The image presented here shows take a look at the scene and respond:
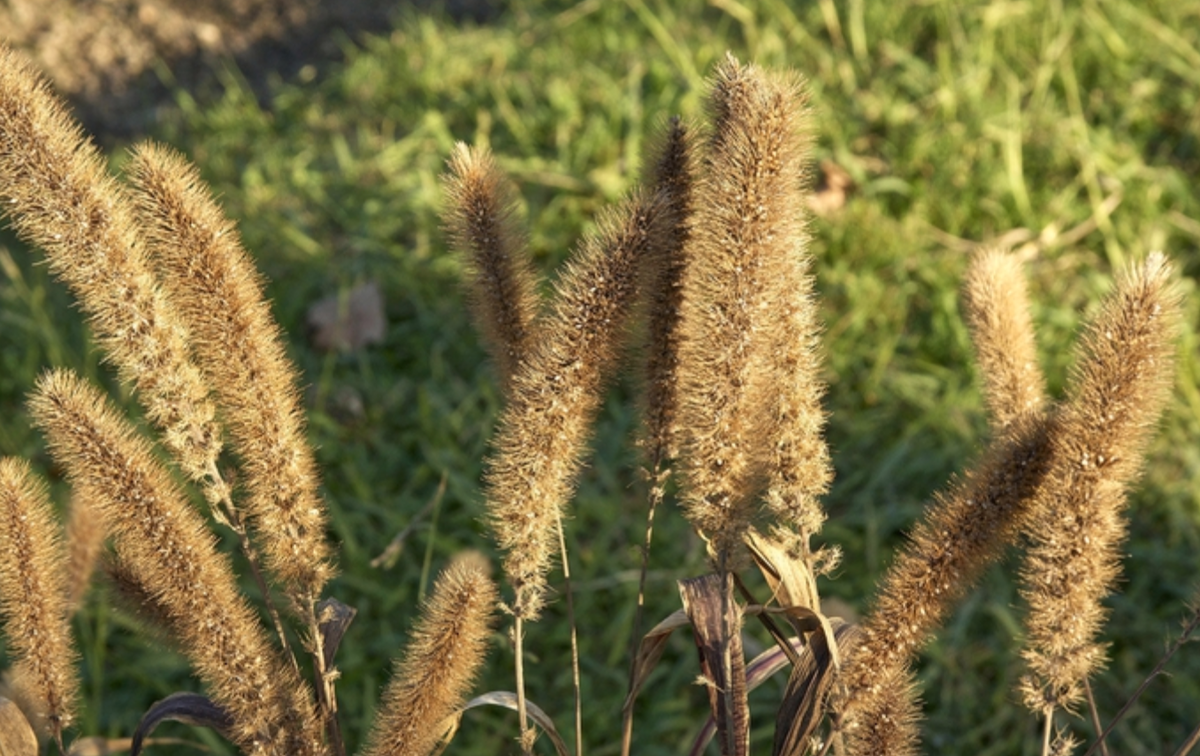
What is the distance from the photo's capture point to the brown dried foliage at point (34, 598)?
1.44 metres

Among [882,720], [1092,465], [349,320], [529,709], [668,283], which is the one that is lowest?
[349,320]

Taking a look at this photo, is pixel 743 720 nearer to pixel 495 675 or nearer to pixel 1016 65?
pixel 495 675

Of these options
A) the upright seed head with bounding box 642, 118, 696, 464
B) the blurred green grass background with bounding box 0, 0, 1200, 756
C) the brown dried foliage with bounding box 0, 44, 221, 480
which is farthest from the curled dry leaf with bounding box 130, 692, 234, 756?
the blurred green grass background with bounding box 0, 0, 1200, 756

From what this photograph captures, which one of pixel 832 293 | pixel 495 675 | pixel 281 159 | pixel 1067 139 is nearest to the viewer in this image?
pixel 495 675

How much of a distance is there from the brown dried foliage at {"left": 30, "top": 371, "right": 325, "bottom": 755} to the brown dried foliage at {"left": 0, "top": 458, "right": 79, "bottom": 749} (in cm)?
7

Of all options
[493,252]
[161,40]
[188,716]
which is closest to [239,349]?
[493,252]

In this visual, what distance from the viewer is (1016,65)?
4.25m

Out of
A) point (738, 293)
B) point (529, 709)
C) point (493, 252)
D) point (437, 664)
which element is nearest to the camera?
point (738, 293)

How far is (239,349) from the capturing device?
1.38m

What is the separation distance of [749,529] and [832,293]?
2.29 meters

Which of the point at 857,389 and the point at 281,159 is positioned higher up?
the point at 281,159

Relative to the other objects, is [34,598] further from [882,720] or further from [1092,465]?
[1092,465]

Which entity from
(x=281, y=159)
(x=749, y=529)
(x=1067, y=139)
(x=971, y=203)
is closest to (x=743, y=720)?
(x=749, y=529)

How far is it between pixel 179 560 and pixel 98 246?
1.07ft
